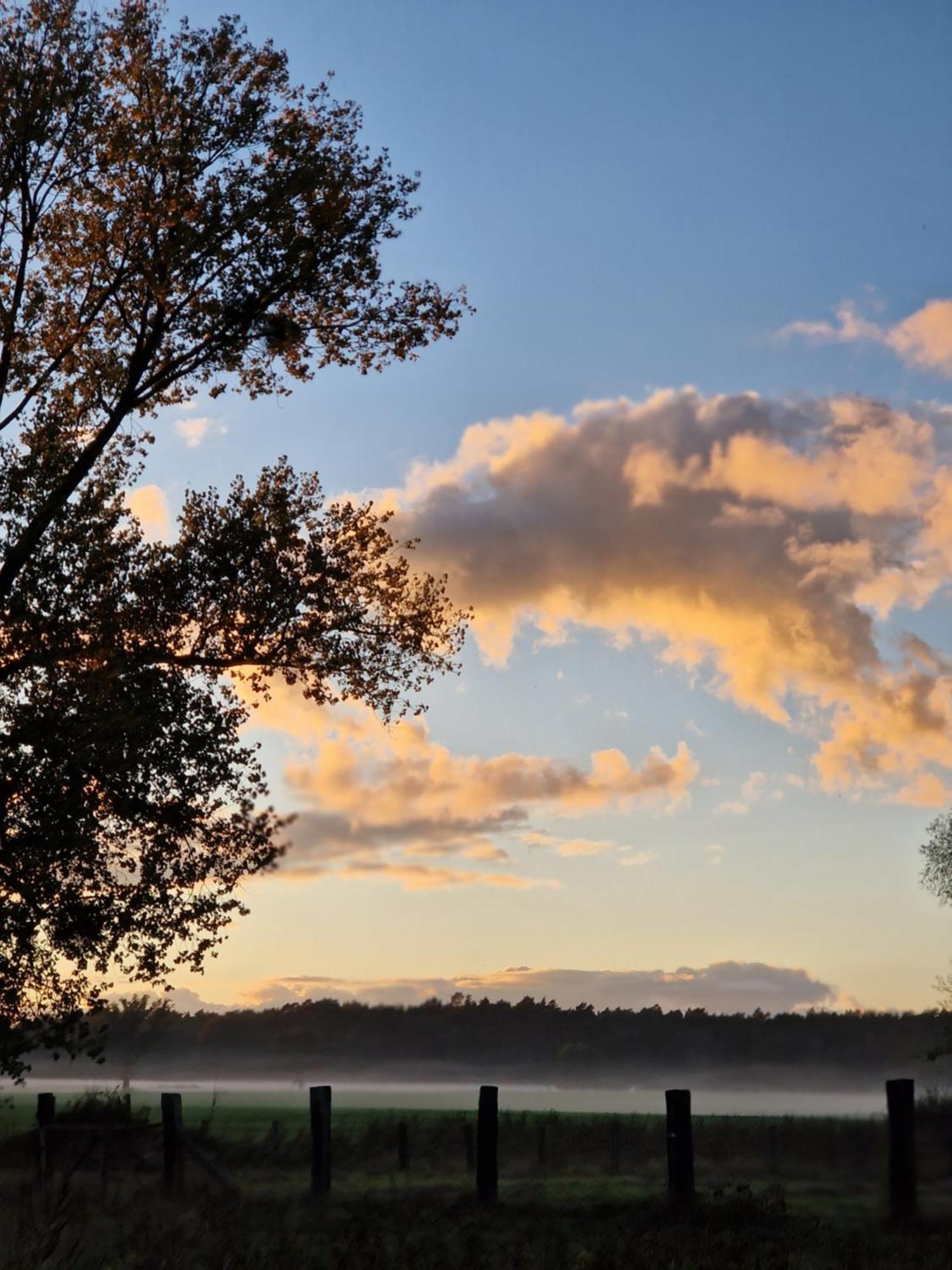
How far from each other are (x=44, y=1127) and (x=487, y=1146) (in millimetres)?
10635

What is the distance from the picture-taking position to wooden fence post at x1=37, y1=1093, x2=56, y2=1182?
26.6 m

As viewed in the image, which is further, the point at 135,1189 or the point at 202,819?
the point at 135,1189

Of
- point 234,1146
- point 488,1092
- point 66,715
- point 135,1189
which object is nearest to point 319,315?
point 66,715

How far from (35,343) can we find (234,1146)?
22924 mm

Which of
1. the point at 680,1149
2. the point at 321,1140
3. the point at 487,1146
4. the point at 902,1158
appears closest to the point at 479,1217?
the point at 487,1146

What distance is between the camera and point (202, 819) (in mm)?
22141

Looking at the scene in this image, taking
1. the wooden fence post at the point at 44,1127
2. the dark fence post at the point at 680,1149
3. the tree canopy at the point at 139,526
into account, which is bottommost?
the wooden fence post at the point at 44,1127

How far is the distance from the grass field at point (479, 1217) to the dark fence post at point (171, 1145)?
1.13ft

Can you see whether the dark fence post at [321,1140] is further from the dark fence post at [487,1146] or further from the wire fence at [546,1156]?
the dark fence post at [487,1146]

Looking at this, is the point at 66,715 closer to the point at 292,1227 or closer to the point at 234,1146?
the point at 292,1227

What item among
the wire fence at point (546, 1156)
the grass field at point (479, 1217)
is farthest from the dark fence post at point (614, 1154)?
the grass field at point (479, 1217)

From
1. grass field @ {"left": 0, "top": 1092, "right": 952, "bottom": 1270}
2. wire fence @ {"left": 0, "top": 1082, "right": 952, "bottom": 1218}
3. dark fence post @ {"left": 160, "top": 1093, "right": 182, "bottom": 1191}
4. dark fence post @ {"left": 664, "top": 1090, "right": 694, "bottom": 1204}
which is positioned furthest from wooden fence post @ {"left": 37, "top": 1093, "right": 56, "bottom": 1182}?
dark fence post @ {"left": 664, "top": 1090, "right": 694, "bottom": 1204}

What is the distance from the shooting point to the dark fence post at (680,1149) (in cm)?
1881

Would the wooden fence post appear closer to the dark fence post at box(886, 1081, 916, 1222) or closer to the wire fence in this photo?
the wire fence
